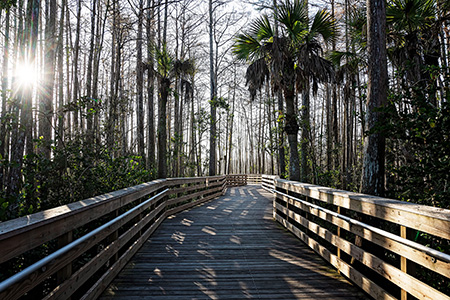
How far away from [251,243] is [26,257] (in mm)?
3398

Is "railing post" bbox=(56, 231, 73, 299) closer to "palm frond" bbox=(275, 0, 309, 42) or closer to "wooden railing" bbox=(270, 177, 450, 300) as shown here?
"wooden railing" bbox=(270, 177, 450, 300)

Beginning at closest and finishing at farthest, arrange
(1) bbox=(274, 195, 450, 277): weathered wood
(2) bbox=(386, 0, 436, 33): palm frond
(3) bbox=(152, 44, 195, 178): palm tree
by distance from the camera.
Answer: (1) bbox=(274, 195, 450, 277): weathered wood, (2) bbox=(386, 0, 436, 33): palm frond, (3) bbox=(152, 44, 195, 178): palm tree

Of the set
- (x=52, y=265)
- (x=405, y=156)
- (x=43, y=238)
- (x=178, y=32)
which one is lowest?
(x=52, y=265)

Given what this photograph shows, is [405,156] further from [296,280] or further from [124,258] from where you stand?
[124,258]

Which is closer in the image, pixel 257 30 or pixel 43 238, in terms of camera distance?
pixel 43 238

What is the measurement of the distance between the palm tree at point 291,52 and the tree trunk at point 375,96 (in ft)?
10.2

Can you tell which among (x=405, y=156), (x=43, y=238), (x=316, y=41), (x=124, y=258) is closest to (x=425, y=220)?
(x=43, y=238)

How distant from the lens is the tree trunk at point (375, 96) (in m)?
4.39

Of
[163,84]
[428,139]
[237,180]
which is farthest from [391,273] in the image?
[237,180]

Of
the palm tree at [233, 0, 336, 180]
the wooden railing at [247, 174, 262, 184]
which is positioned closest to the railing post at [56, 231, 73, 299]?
the palm tree at [233, 0, 336, 180]

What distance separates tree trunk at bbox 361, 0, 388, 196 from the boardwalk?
1.47 meters

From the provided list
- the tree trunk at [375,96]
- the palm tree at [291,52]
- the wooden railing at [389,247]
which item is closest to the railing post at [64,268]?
the wooden railing at [389,247]

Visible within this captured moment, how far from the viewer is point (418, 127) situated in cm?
361

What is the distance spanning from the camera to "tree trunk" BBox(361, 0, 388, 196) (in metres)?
4.39
